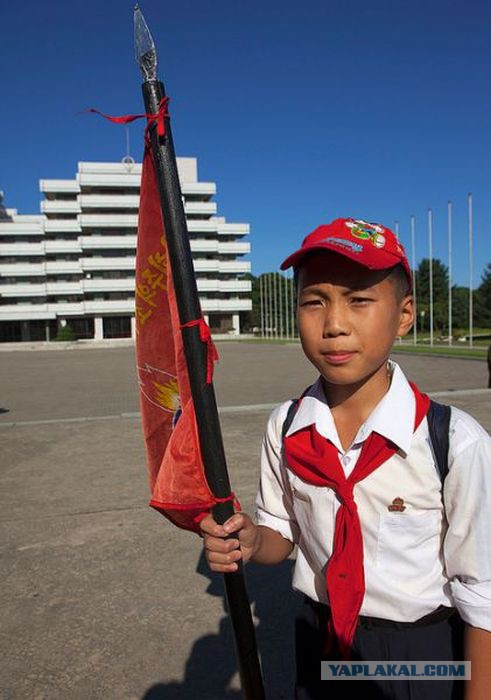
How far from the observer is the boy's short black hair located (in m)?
1.29

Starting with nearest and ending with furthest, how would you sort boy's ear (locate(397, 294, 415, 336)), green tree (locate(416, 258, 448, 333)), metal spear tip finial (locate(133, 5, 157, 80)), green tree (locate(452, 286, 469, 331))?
metal spear tip finial (locate(133, 5, 157, 80))
boy's ear (locate(397, 294, 415, 336))
green tree (locate(416, 258, 448, 333))
green tree (locate(452, 286, 469, 331))

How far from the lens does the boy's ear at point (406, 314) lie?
4.44ft

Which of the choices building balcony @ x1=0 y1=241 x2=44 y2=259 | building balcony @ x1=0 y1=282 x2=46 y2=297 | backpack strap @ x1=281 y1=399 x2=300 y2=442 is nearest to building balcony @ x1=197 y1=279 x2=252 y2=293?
building balcony @ x1=0 y1=282 x2=46 y2=297

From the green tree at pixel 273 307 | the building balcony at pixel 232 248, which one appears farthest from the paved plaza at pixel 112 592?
the building balcony at pixel 232 248

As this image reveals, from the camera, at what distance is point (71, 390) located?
13.5m

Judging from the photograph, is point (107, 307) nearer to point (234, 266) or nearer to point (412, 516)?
point (234, 266)

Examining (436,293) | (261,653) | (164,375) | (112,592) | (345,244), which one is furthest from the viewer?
(436,293)

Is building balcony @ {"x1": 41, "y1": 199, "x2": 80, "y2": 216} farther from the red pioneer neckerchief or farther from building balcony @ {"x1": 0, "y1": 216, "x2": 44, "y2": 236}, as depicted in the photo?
the red pioneer neckerchief

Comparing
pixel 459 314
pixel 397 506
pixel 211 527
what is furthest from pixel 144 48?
pixel 459 314

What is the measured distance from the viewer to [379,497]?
4.12ft

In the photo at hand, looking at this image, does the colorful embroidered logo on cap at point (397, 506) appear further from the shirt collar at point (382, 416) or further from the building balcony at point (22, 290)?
the building balcony at point (22, 290)

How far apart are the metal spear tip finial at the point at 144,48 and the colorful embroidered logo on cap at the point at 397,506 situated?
1018 mm

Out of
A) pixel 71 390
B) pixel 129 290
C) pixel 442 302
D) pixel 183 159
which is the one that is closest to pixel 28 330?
pixel 129 290

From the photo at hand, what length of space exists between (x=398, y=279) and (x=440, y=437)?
0.36 metres
